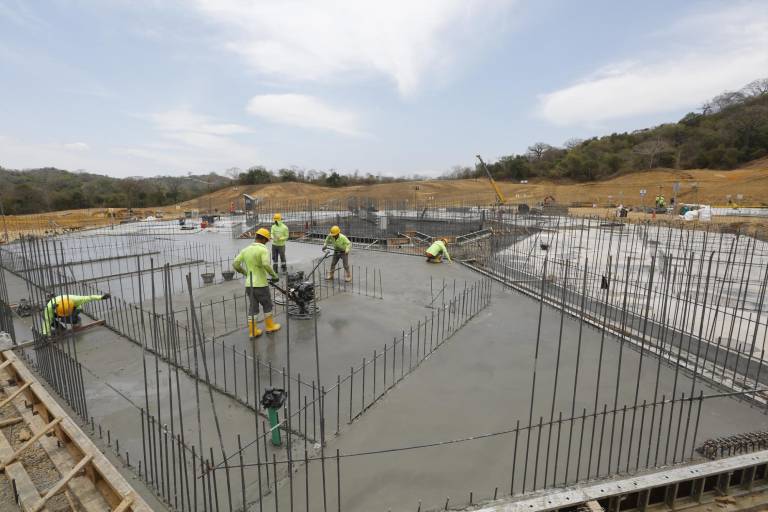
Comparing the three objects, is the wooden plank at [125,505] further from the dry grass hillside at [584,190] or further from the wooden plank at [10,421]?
the dry grass hillside at [584,190]

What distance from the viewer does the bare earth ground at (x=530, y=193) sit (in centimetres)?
2852

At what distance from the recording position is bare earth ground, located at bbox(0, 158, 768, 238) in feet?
93.6

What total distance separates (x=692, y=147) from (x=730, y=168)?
4609 millimetres

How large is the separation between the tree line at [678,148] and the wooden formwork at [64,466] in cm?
5286

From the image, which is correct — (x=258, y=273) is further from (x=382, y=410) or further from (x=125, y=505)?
(x=125, y=505)

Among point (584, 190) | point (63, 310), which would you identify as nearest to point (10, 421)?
point (63, 310)

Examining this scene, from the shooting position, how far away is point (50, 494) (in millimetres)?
2867

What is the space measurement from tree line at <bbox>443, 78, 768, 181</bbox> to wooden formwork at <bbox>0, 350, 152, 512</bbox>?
5286cm

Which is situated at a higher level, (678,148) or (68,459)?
(678,148)

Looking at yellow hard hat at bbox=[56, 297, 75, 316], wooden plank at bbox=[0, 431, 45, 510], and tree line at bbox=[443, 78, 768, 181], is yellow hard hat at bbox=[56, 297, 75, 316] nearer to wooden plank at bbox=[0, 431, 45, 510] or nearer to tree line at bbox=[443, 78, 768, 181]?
wooden plank at bbox=[0, 431, 45, 510]

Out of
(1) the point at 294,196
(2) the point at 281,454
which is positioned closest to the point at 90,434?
(2) the point at 281,454

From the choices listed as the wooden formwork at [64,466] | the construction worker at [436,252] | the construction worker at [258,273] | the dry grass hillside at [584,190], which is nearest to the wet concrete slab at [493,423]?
the wooden formwork at [64,466]

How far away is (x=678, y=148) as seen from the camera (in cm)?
4478

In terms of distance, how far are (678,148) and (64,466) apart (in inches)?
2236
